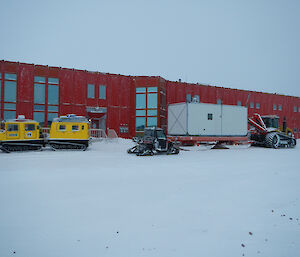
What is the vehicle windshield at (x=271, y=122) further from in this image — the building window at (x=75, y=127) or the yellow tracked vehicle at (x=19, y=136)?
the yellow tracked vehicle at (x=19, y=136)

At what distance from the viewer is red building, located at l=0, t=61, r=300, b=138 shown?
79.5 ft

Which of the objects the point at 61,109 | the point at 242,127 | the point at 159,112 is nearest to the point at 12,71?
the point at 61,109

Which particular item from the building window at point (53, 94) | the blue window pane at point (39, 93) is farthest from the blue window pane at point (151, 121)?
the blue window pane at point (39, 93)

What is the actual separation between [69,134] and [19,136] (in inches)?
122

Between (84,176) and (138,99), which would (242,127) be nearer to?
(138,99)

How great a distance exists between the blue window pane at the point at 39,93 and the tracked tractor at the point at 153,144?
15798 mm

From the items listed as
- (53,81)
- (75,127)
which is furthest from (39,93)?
(75,127)

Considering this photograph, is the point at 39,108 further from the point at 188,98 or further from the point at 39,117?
the point at 188,98

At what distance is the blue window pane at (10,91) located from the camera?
23.8 m

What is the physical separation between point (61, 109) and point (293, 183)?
78.4 feet

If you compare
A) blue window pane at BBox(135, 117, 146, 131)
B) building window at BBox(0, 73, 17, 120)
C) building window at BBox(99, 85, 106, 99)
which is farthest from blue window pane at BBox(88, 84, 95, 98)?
building window at BBox(0, 73, 17, 120)

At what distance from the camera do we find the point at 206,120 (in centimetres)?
1781

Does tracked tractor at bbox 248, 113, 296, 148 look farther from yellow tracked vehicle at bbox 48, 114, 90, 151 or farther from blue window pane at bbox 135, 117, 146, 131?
yellow tracked vehicle at bbox 48, 114, 90, 151

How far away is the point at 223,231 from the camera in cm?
370
